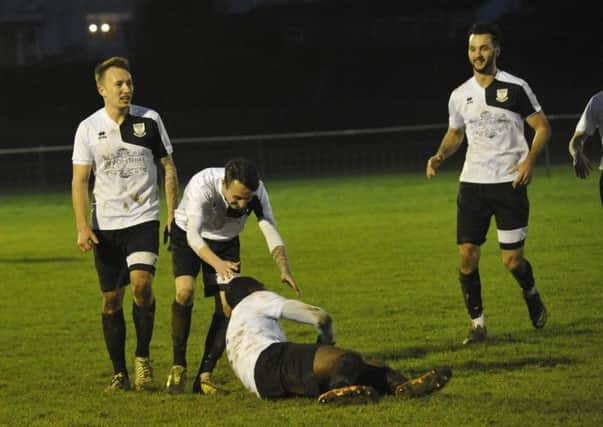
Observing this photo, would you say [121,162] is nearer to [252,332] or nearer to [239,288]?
[239,288]

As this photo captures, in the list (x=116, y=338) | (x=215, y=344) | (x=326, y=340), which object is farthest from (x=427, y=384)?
(x=116, y=338)

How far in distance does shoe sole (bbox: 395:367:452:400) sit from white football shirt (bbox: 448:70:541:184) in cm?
292

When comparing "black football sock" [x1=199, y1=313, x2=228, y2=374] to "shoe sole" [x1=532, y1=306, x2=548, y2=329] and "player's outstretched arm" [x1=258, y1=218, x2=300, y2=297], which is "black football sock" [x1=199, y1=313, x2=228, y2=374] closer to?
"player's outstretched arm" [x1=258, y1=218, x2=300, y2=297]

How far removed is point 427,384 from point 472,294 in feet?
8.98

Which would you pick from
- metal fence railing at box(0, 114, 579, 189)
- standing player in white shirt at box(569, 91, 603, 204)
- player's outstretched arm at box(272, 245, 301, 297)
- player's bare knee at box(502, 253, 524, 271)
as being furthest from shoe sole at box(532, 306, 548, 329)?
metal fence railing at box(0, 114, 579, 189)

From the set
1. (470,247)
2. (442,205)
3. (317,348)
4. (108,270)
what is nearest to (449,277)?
(470,247)

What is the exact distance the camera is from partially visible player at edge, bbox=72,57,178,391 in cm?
855

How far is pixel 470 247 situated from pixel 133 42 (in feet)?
123

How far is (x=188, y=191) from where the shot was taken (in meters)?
8.26

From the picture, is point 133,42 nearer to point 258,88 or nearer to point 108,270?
point 258,88

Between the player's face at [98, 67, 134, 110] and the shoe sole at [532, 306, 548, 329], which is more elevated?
the player's face at [98, 67, 134, 110]

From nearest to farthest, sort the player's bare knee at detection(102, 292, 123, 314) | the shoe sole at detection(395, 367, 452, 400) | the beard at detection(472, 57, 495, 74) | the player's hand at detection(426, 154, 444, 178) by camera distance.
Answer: the shoe sole at detection(395, 367, 452, 400) → the player's bare knee at detection(102, 292, 123, 314) → the beard at detection(472, 57, 495, 74) → the player's hand at detection(426, 154, 444, 178)

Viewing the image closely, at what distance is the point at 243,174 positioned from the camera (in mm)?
7633

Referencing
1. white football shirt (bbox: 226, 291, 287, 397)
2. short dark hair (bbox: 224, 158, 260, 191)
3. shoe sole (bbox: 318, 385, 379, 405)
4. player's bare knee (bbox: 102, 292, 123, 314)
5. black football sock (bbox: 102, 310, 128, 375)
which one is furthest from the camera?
player's bare knee (bbox: 102, 292, 123, 314)
